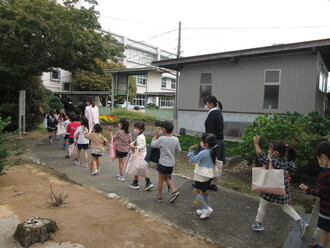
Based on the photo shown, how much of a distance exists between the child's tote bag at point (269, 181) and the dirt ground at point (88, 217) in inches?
40.7

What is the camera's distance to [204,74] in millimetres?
12016

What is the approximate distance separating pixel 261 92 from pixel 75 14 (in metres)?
7.87

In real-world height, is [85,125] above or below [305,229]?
above

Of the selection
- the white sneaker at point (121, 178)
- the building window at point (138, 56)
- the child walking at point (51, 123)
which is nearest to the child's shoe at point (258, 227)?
the white sneaker at point (121, 178)

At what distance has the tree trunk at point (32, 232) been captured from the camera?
3055 millimetres

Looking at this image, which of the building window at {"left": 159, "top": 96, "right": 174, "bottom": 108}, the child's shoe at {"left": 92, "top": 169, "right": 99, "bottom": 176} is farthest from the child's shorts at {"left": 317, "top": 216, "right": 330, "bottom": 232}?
the building window at {"left": 159, "top": 96, "right": 174, "bottom": 108}

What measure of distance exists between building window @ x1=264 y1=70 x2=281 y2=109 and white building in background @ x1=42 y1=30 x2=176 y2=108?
16.7 metres

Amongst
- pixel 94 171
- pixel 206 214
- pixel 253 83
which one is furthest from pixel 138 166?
pixel 253 83

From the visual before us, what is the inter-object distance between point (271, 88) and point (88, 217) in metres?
8.84

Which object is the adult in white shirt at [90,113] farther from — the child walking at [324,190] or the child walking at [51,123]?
the child walking at [324,190]

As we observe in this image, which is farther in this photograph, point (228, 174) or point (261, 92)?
point (261, 92)

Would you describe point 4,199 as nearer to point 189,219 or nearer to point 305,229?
point 189,219

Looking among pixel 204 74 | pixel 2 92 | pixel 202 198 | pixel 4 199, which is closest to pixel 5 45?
pixel 2 92

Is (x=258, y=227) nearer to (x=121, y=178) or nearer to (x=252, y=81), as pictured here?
(x=121, y=178)
